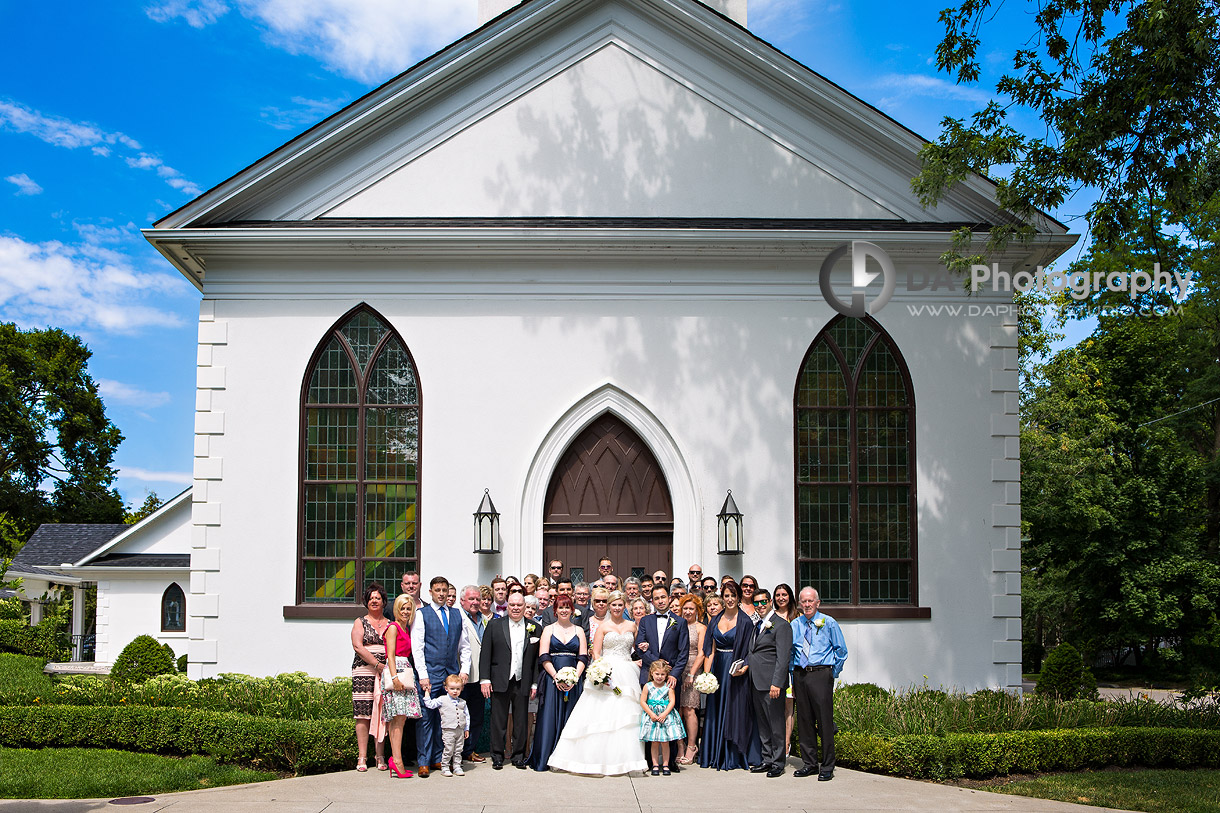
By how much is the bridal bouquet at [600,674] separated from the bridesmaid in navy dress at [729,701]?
105 cm

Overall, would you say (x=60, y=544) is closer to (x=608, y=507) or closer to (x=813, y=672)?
(x=608, y=507)

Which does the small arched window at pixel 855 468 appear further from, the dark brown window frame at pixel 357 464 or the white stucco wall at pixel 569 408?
the dark brown window frame at pixel 357 464

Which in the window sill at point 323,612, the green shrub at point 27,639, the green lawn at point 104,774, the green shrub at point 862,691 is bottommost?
the green shrub at point 27,639

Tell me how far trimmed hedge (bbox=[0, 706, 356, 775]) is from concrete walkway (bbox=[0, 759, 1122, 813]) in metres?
0.36

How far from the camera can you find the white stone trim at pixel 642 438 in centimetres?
1364

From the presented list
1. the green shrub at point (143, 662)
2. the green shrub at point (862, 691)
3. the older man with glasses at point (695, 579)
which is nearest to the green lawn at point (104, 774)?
the green shrub at point (143, 662)

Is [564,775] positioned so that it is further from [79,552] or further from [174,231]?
[79,552]

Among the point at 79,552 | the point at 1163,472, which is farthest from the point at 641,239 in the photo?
the point at 79,552

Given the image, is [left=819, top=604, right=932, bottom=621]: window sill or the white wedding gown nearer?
the white wedding gown

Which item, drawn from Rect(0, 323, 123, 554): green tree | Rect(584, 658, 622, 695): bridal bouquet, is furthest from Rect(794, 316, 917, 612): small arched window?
Rect(0, 323, 123, 554): green tree

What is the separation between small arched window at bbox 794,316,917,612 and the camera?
45.0ft

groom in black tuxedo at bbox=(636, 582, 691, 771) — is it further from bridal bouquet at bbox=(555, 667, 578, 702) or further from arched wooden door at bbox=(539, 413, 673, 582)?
arched wooden door at bbox=(539, 413, 673, 582)

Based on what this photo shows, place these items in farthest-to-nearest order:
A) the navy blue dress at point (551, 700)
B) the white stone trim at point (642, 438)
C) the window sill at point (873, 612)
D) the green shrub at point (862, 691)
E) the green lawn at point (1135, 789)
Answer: the white stone trim at point (642, 438)
the window sill at point (873, 612)
the green shrub at point (862, 691)
the navy blue dress at point (551, 700)
the green lawn at point (1135, 789)

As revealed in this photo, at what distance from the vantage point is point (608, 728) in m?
9.54
